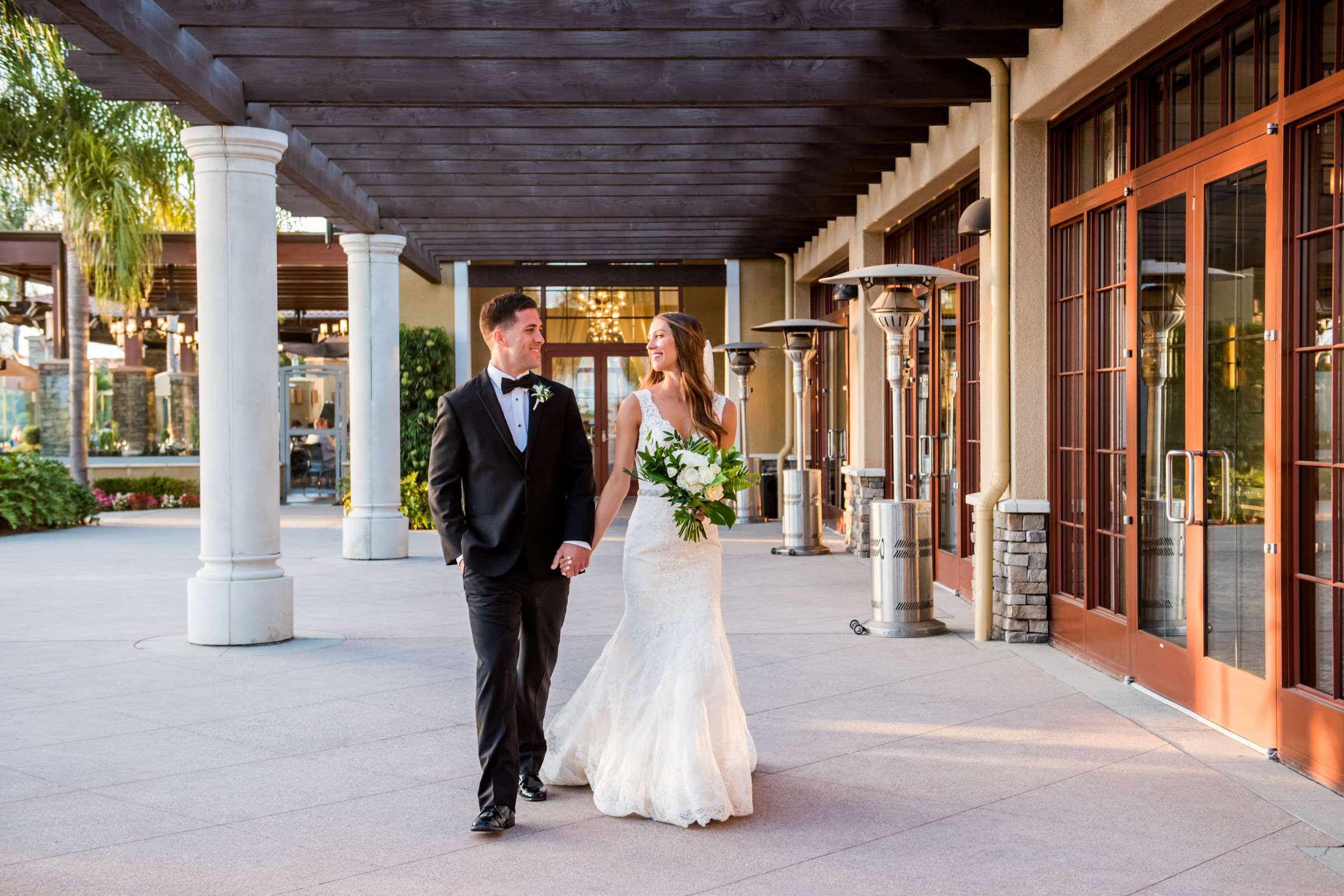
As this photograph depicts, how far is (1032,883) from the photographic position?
11.6 feet

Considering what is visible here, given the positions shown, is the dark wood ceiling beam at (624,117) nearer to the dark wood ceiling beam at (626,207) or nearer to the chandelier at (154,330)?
the dark wood ceiling beam at (626,207)

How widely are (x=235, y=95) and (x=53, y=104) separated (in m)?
11.2

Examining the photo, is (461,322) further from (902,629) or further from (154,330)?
(902,629)

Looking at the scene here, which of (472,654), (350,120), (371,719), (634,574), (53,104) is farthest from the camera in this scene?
(53,104)

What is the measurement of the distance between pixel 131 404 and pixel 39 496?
320 inches

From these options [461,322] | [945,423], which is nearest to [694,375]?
[945,423]

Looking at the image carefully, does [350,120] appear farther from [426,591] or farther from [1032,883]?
[1032,883]

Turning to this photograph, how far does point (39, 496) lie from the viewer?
15.6 meters

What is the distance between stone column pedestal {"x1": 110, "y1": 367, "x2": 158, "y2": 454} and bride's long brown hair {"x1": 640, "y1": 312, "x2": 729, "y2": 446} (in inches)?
817

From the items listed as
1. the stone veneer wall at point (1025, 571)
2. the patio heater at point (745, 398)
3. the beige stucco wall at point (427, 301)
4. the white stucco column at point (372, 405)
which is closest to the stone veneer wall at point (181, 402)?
the beige stucco wall at point (427, 301)

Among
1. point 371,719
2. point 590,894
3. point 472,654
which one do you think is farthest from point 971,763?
point 472,654

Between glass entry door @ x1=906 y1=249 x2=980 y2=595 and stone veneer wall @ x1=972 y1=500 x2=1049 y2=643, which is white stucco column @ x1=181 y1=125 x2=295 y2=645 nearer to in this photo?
stone veneer wall @ x1=972 y1=500 x2=1049 y2=643

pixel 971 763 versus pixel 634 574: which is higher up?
pixel 634 574

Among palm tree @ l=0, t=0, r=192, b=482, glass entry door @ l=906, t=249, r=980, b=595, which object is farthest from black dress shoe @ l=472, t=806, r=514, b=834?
palm tree @ l=0, t=0, r=192, b=482
